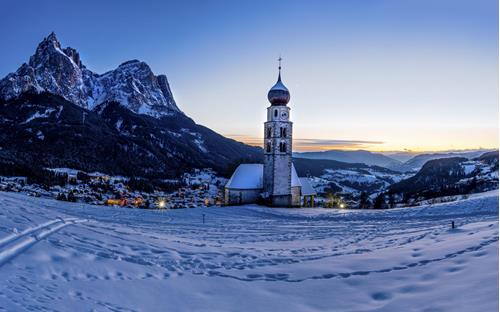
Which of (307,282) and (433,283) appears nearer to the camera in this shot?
(433,283)

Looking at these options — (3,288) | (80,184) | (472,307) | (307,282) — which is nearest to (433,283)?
(472,307)

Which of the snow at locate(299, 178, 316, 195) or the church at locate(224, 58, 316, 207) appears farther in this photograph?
the snow at locate(299, 178, 316, 195)

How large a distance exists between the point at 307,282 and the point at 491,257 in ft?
16.4

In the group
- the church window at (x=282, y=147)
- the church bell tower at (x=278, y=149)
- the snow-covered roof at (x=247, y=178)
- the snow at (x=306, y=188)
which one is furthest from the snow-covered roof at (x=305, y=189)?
the church window at (x=282, y=147)

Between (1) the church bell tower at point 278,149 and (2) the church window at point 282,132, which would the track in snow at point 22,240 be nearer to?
(1) the church bell tower at point 278,149

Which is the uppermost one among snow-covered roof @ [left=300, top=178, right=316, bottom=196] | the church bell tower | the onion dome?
the onion dome

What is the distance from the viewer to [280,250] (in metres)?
14.1

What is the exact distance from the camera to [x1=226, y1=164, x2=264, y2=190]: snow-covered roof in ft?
184

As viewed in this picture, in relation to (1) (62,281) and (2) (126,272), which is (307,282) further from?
(1) (62,281)

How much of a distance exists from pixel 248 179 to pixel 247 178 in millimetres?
306

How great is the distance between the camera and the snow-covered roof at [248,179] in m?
55.9

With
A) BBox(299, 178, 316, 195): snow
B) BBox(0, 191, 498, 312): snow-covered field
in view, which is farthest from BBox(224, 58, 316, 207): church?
BBox(0, 191, 498, 312): snow-covered field

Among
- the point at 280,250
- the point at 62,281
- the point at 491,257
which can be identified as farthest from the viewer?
the point at 280,250

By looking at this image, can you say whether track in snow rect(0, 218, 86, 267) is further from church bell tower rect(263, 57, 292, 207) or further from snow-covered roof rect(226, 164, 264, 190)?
snow-covered roof rect(226, 164, 264, 190)
